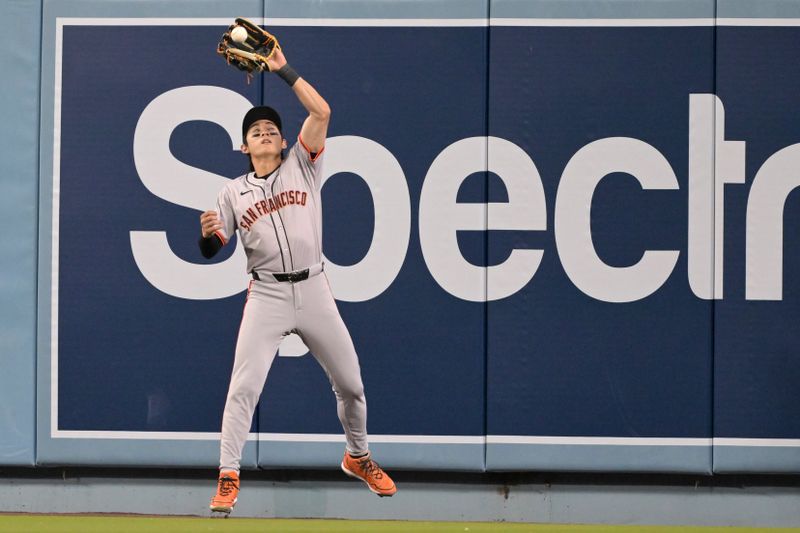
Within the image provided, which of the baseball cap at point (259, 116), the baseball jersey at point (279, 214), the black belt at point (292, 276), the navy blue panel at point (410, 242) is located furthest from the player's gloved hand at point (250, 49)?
the navy blue panel at point (410, 242)

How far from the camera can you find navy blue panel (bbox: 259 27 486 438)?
21.0 feet

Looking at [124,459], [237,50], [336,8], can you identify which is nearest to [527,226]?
[336,8]

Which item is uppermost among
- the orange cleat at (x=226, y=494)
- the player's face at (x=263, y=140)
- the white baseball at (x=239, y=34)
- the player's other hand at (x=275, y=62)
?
the white baseball at (x=239, y=34)

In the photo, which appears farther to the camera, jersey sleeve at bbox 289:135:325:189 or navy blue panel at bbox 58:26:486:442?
navy blue panel at bbox 58:26:486:442

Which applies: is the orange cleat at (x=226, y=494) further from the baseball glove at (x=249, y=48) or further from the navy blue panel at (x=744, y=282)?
the navy blue panel at (x=744, y=282)

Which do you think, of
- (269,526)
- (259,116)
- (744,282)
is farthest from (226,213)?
(744,282)

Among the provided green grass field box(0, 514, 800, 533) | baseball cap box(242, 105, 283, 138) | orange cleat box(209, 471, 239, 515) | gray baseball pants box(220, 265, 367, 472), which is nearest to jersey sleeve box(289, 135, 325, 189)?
baseball cap box(242, 105, 283, 138)

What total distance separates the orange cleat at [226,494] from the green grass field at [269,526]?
757 millimetres

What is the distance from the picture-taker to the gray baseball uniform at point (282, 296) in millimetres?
4902

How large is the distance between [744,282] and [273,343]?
9.69 ft

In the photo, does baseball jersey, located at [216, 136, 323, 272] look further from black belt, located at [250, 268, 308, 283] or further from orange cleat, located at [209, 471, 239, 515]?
orange cleat, located at [209, 471, 239, 515]

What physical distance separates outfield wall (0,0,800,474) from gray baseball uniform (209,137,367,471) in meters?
1.35

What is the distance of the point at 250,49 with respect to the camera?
4906 mm

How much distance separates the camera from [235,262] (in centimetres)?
646
